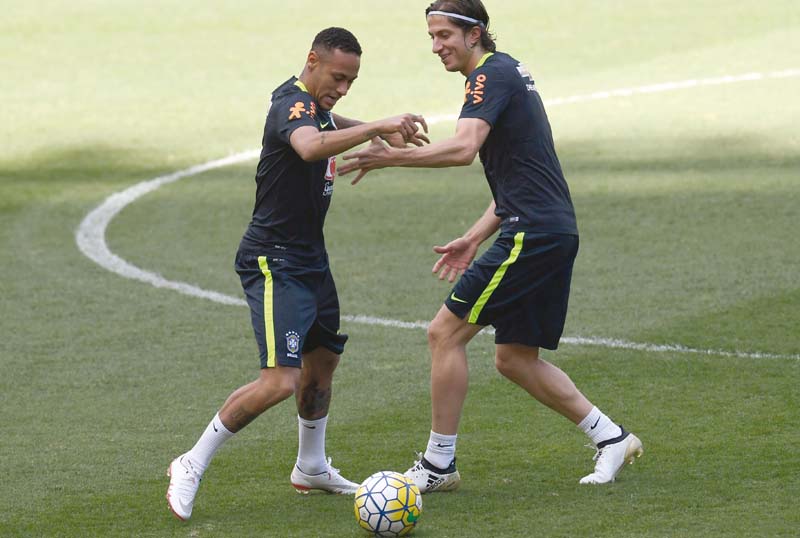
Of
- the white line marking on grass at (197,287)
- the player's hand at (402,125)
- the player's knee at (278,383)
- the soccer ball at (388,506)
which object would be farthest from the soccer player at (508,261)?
the white line marking on grass at (197,287)

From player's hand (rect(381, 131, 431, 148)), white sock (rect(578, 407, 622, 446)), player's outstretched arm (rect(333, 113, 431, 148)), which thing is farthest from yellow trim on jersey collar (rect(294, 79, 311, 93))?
white sock (rect(578, 407, 622, 446))

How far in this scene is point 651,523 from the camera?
Answer: 6254 millimetres

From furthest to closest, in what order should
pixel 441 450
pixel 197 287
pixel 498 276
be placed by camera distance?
pixel 197 287
pixel 441 450
pixel 498 276

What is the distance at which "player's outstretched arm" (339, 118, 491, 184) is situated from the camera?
6.44 meters

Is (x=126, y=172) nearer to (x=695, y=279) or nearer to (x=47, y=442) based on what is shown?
(x=695, y=279)

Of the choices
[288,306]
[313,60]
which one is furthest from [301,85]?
[288,306]

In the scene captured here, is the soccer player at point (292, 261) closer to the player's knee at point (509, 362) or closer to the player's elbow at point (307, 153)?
the player's elbow at point (307, 153)

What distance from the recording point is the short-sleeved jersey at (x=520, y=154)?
22.6 feet

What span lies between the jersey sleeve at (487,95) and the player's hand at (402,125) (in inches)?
13.3

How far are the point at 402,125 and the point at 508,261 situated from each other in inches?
36.5

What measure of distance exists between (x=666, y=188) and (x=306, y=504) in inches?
374

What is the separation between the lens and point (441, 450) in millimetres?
7008

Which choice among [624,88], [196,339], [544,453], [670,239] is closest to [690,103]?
[624,88]

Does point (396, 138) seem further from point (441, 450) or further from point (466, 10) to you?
point (441, 450)
